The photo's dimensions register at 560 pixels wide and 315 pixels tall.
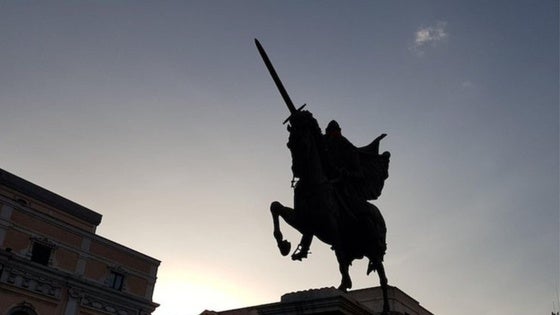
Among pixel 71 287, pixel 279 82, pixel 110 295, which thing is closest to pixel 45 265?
pixel 71 287

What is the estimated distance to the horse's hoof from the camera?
7.16 meters

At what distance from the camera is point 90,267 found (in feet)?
114

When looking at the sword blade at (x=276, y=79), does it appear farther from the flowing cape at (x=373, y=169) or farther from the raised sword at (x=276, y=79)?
the flowing cape at (x=373, y=169)

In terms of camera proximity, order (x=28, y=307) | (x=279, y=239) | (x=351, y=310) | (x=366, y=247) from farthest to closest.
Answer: (x=28, y=307) < (x=366, y=247) < (x=279, y=239) < (x=351, y=310)

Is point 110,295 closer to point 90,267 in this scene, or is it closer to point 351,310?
point 90,267

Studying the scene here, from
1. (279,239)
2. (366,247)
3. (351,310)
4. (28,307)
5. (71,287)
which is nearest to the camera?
(351,310)

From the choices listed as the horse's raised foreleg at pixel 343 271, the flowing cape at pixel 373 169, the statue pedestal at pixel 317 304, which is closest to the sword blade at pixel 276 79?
the flowing cape at pixel 373 169

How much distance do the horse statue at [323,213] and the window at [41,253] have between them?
2908 cm

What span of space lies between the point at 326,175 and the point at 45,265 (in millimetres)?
29145

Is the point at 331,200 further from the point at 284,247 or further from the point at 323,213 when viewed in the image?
the point at 284,247

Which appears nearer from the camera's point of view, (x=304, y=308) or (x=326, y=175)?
(x=304, y=308)

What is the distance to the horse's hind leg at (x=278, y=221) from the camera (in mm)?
7168

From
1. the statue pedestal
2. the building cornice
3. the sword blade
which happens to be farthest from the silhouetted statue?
the building cornice

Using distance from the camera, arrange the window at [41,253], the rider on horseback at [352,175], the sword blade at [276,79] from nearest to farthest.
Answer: the rider on horseback at [352,175], the sword blade at [276,79], the window at [41,253]
